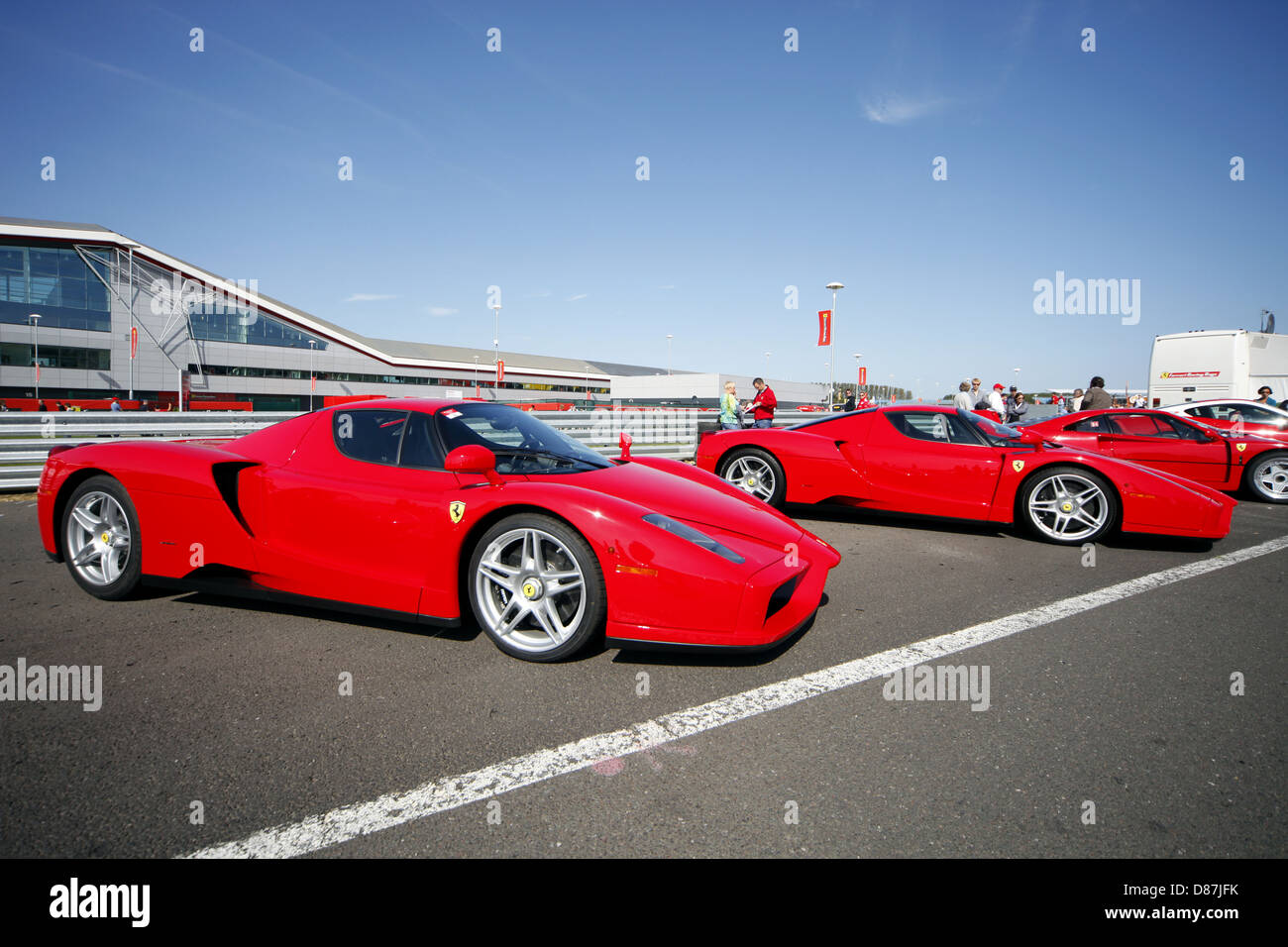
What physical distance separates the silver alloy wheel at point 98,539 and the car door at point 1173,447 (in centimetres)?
Answer: 956

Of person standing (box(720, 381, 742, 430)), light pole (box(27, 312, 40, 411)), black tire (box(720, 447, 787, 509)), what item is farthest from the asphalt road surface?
light pole (box(27, 312, 40, 411))

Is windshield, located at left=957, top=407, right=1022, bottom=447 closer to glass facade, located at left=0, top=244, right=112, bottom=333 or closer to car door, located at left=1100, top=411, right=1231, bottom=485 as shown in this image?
car door, located at left=1100, top=411, right=1231, bottom=485

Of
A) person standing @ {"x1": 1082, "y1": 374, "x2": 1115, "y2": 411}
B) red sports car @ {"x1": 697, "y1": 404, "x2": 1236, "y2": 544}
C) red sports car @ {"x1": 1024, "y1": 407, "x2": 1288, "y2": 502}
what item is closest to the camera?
red sports car @ {"x1": 697, "y1": 404, "x2": 1236, "y2": 544}

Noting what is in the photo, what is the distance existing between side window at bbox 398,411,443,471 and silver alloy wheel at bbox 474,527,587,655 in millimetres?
589

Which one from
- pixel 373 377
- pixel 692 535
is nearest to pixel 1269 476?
pixel 692 535

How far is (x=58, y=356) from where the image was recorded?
38.0m

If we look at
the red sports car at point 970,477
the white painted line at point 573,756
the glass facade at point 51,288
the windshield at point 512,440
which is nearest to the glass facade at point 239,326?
the glass facade at point 51,288

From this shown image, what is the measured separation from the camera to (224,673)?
2777 millimetres

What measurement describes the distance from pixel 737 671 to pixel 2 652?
10.6 ft

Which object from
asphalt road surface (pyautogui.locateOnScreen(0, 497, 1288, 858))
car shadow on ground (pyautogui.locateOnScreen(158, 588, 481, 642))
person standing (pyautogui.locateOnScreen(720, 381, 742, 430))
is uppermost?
person standing (pyautogui.locateOnScreen(720, 381, 742, 430))

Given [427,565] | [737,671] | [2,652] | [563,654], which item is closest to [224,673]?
[427,565]

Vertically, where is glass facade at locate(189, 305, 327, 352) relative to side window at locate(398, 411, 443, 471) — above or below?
above

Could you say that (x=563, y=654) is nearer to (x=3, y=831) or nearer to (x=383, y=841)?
(x=383, y=841)

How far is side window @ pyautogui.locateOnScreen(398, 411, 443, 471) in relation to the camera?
3273 millimetres
